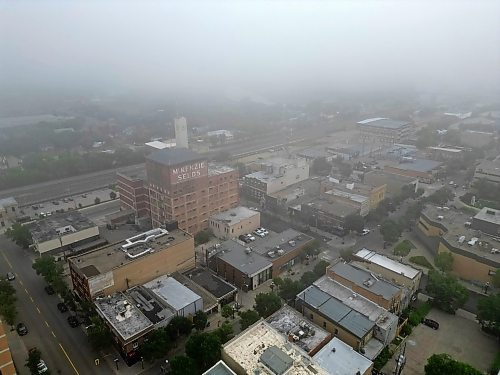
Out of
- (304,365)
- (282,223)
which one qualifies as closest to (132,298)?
(304,365)

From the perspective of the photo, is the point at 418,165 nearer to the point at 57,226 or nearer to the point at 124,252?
the point at 124,252

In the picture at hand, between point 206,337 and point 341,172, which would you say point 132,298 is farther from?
point 341,172

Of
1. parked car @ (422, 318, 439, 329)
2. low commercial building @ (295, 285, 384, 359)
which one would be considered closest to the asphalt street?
low commercial building @ (295, 285, 384, 359)

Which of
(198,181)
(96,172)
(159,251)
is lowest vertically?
(96,172)

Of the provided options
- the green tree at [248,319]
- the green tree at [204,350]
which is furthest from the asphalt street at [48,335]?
the green tree at [248,319]

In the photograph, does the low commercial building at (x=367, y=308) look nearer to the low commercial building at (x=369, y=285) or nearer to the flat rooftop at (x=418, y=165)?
the low commercial building at (x=369, y=285)

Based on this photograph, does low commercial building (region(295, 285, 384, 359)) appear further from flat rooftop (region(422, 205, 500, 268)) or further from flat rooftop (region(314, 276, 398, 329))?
flat rooftop (region(422, 205, 500, 268))

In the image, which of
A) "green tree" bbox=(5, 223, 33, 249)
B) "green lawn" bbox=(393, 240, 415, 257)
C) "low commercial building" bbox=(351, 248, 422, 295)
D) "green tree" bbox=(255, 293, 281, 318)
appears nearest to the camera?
"green tree" bbox=(255, 293, 281, 318)
